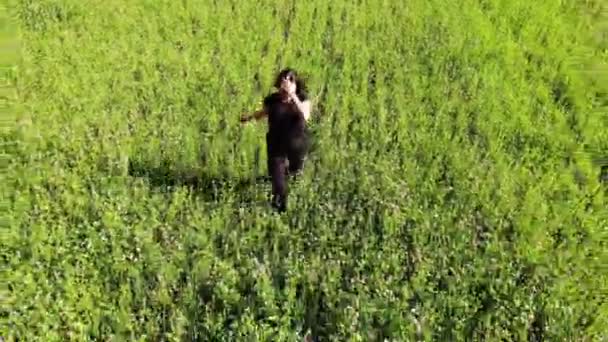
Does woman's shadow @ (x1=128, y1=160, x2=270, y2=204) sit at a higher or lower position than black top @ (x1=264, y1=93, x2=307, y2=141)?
lower

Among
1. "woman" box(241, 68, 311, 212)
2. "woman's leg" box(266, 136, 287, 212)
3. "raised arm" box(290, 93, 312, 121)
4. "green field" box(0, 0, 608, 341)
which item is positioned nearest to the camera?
"green field" box(0, 0, 608, 341)

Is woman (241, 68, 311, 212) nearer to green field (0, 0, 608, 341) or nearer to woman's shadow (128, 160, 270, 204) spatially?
green field (0, 0, 608, 341)

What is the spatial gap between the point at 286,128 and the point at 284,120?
81 millimetres

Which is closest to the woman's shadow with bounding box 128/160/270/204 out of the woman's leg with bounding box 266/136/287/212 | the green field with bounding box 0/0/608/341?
the green field with bounding box 0/0/608/341

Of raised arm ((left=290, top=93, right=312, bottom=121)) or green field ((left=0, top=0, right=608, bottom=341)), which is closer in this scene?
green field ((left=0, top=0, right=608, bottom=341))

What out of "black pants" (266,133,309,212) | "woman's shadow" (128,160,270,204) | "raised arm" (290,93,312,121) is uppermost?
"raised arm" (290,93,312,121)

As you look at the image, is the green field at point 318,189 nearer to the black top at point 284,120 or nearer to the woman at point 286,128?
the woman at point 286,128

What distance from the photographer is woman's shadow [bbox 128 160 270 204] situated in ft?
23.5

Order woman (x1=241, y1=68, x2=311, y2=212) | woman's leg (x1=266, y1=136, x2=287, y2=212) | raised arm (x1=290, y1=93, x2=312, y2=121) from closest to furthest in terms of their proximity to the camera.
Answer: woman's leg (x1=266, y1=136, x2=287, y2=212), woman (x1=241, y1=68, x2=311, y2=212), raised arm (x1=290, y1=93, x2=312, y2=121)

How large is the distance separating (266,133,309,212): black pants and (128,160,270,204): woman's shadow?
32cm

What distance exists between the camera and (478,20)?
1223cm

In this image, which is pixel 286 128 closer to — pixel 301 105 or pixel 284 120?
pixel 284 120

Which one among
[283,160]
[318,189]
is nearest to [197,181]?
[283,160]

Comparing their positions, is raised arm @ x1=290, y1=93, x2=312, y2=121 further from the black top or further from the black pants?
the black pants
